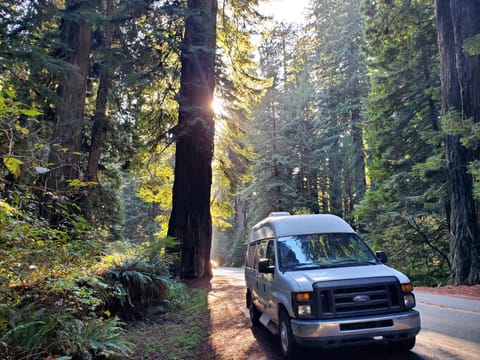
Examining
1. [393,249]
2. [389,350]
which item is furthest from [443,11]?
[389,350]

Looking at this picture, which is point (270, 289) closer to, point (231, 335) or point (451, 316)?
point (231, 335)

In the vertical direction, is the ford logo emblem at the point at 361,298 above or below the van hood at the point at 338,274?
below

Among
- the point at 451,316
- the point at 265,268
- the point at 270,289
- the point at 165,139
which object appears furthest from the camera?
the point at 165,139

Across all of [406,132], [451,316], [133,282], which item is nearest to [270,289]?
[133,282]

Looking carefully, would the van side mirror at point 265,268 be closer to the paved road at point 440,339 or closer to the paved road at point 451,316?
the paved road at point 440,339

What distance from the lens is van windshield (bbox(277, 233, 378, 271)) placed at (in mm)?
6359

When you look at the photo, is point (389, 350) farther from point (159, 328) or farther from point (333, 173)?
point (333, 173)

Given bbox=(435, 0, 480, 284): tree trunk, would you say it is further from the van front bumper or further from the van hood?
the van front bumper

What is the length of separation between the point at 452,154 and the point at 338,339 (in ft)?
36.7

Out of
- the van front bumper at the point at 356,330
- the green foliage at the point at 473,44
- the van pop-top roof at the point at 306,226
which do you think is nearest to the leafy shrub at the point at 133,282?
the van pop-top roof at the point at 306,226

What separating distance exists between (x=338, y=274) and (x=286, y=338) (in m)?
1.30

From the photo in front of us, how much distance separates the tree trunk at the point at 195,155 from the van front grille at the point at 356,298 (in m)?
10.5

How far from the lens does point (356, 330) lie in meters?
5.07

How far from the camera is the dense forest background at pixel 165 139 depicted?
573cm
